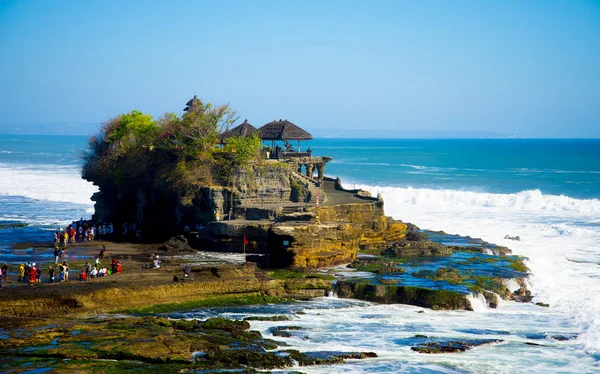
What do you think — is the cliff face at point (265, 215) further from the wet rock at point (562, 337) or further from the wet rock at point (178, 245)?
the wet rock at point (562, 337)

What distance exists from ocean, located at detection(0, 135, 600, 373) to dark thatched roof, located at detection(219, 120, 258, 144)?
Result: 11829mm

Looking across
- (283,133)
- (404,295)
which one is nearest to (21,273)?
(404,295)

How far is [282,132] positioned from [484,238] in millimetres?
14572

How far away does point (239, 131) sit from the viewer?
46969 millimetres

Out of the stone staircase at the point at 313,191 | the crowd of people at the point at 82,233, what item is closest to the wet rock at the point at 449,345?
the stone staircase at the point at 313,191

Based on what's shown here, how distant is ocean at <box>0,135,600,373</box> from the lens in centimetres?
2242

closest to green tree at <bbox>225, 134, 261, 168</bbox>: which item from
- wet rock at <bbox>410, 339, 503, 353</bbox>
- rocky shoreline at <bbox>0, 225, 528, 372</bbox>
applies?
rocky shoreline at <bbox>0, 225, 528, 372</bbox>

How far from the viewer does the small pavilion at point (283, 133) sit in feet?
154

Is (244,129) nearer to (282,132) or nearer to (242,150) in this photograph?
(282,132)

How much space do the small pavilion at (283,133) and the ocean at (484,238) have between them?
1251 centimetres

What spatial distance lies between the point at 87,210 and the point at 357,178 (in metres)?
43.9

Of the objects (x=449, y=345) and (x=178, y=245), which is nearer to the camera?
(x=449, y=345)

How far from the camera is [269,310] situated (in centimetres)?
2738

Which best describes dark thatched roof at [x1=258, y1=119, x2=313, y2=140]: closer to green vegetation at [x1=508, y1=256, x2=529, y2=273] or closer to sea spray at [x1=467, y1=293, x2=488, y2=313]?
green vegetation at [x1=508, y1=256, x2=529, y2=273]
